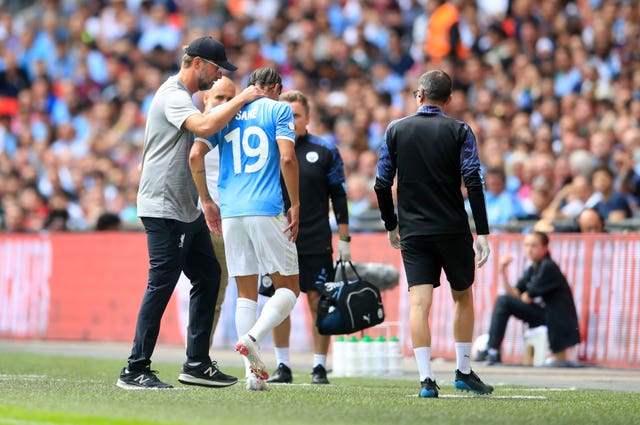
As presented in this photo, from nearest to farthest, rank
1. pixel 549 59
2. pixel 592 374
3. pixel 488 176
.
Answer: pixel 592 374
pixel 488 176
pixel 549 59

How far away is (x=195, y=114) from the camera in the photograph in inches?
365

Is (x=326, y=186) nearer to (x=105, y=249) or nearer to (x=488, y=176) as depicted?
(x=488, y=176)

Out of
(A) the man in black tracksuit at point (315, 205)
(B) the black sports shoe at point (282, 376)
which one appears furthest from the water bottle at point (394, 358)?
(B) the black sports shoe at point (282, 376)

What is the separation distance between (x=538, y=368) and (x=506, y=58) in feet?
20.4

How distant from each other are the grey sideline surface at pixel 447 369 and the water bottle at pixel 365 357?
31cm

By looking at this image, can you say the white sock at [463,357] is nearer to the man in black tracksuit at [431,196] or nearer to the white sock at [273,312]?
the man in black tracksuit at [431,196]

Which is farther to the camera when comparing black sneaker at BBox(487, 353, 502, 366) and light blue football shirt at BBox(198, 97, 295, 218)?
black sneaker at BBox(487, 353, 502, 366)

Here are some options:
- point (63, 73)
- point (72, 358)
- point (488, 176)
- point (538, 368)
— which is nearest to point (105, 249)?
point (72, 358)

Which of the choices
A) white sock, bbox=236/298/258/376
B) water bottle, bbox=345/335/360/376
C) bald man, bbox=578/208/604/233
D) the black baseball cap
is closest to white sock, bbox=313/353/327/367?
water bottle, bbox=345/335/360/376

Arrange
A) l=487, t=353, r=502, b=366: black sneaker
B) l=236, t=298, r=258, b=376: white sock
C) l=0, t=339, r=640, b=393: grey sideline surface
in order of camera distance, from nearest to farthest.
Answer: l=236, t=298, r=258, b=376: white sock, l=0, t=339, r=640, b=393: grey sideline surface, l=487, t=353, r=502, b=366: black sneaker

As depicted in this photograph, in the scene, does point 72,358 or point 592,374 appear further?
point 72,358

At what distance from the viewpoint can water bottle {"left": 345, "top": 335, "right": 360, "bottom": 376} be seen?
12328mm

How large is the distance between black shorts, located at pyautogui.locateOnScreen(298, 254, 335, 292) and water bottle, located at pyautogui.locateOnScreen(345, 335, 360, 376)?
46.4 inches

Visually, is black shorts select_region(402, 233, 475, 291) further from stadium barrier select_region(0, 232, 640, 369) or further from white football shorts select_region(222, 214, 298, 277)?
stadium barrier select_region(0, 232, 640, 369)
